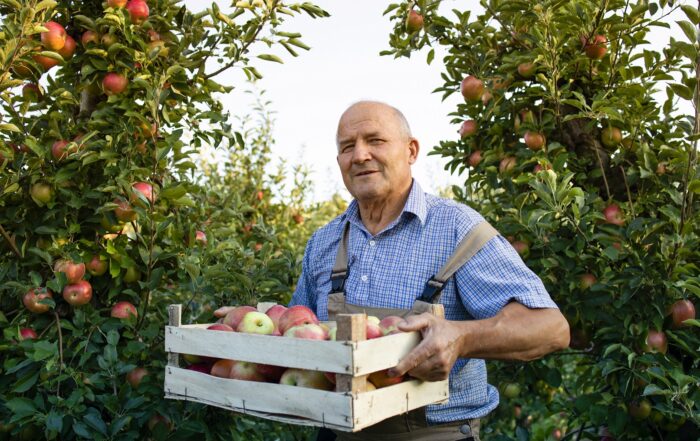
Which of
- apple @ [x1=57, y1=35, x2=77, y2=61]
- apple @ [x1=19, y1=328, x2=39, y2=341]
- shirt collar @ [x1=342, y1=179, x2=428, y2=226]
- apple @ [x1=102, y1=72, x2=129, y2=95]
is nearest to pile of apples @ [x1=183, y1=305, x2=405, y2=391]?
shirt collar @ [x1=342, y1=179, x2=428, y2=226]

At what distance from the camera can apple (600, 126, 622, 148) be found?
2742mm

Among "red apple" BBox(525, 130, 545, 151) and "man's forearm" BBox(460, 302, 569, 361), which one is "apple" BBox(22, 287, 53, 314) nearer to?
"man's forearm" BBox(460, 302, 569, 361)

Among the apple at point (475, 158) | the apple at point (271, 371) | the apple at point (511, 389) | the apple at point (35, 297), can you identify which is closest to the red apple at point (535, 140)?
the apple at point (475, 158)

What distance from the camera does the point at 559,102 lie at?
2635 millimetres

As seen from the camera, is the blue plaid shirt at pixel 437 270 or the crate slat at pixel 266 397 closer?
the crate slat at pixel 266 397

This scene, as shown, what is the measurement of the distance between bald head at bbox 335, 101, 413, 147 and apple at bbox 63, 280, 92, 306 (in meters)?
0.99

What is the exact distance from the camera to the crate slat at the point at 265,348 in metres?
1.43

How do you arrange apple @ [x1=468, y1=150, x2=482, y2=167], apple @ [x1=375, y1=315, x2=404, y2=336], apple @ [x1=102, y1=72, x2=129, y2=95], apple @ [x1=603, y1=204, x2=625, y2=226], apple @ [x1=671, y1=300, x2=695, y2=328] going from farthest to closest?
1. apple @ [x1=468, y1=150, x2=482, y2=167]
2. apple @ [x1=603, y1=204, x2=625, y2=226]
3. apple @ [x1=102, y1=72, x2=129, y2=95]
4. apple @ [x1=671, y1=300, x2=695, y2=328]
5. apple @ [x1=375, y1=315, x2=404, y2=336]

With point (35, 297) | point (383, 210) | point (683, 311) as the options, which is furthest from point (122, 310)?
point (683, 311)

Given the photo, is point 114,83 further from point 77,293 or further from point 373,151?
point 373,151

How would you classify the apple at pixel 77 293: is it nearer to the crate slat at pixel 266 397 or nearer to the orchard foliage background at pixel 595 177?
the crate slat at pixel 266 397

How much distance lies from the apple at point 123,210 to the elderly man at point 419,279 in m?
0.61

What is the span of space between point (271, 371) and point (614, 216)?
4.98 ft

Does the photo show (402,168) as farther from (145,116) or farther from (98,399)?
(98,399)
